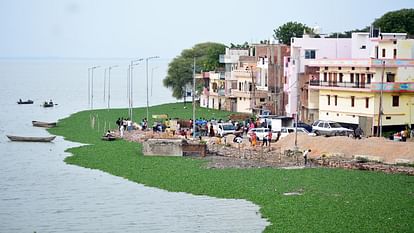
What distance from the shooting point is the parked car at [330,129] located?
59.3 meters

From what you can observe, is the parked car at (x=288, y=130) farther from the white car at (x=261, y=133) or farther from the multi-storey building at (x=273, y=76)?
the multi-storey building at (x=273, y=76)

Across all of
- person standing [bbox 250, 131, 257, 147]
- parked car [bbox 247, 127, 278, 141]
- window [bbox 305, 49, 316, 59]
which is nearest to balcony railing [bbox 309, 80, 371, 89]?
window [bbox 305, 49, 316, 59]

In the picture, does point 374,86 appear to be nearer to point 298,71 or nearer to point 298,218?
point 298,71

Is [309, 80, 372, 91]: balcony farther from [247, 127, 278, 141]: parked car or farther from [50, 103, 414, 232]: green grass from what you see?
[50, 103, 414, 232]: green grass

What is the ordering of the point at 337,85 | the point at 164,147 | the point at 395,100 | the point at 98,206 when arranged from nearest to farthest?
the point at 98,206
the point at 164,147
the point at 395,100
the point at 337,85

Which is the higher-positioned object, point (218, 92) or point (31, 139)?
point (218, 92)

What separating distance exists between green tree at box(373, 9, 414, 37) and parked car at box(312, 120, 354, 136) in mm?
45608

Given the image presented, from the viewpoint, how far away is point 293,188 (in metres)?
41.3

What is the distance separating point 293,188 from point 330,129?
1915 centimetres

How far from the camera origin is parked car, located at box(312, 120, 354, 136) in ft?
195

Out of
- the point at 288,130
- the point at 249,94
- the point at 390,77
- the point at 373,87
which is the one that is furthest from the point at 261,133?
the point at 249,94

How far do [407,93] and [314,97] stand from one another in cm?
1001

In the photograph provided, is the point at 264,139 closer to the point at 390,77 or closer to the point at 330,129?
the point at 330,129

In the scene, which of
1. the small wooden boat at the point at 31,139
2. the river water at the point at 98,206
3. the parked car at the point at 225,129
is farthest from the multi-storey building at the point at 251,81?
the river water at the point at 98,206
